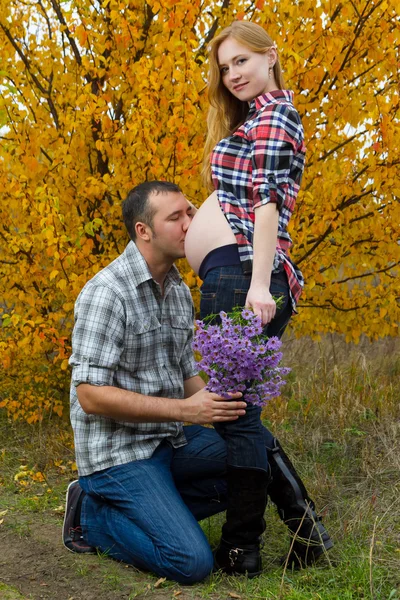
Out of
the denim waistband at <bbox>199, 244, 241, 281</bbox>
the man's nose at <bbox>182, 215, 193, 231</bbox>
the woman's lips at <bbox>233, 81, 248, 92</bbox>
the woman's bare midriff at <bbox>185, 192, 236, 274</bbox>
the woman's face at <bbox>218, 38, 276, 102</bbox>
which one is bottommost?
the denim waistband at <bbox>199, 244, 241, 281</bbox>

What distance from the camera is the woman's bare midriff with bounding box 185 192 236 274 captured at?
2768 mm

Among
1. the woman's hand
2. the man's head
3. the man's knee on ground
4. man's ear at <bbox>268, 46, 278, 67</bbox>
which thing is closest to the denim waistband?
the woman's hand

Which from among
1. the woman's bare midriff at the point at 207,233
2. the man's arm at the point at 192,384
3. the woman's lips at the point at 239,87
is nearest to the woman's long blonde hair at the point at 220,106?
the woman's lips at the point at 239,87

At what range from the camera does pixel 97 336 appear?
2.92 meters

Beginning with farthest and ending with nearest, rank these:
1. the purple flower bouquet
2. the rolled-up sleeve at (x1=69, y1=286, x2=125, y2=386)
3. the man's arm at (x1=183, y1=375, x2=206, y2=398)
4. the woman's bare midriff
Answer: the man's arm at (x1=183, y1=375, x2=206, y2=398) → the rolled-up sleeve at (x1=69, y1=286, x2=125, y2=386) → the woman's bare midriff → the purple flower bouquet

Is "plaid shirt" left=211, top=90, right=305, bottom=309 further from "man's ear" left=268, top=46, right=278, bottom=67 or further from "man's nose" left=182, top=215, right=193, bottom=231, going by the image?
"man's nose" left=182, top=215, right=193, bottom=231

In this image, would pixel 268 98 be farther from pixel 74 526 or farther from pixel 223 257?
pixel 74 526

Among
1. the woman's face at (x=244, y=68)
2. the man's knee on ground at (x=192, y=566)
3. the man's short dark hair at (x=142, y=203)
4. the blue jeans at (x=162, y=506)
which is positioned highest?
the woman's face at (x=244, y=68)

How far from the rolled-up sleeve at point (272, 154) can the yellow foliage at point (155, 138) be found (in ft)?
2.56

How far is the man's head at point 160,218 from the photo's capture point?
10.0ft

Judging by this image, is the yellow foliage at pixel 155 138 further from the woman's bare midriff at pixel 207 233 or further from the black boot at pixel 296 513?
the black boot at pixel 296 513

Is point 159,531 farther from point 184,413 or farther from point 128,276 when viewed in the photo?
point 128,276

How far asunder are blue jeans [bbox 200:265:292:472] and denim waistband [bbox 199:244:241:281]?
2cm

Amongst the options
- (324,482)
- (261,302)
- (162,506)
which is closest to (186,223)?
(261,302)
